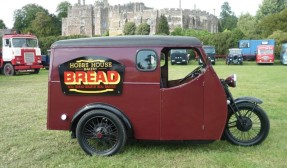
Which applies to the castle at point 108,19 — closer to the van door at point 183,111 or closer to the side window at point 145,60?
the side window at point 145,60

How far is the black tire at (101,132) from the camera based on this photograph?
5873 mm

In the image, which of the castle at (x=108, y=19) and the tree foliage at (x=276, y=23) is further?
the castle at (x=108, y=19)

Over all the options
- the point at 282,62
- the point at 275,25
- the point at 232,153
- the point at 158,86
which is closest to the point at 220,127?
the point at 232,153

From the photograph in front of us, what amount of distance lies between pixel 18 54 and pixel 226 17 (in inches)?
4157

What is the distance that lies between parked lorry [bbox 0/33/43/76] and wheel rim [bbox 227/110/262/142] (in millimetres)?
20589

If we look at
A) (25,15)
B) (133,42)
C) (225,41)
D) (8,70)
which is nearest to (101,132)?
(133,42)

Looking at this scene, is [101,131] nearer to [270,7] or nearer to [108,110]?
[108,110]

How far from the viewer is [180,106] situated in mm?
5844

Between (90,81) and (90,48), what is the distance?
21.1 inches

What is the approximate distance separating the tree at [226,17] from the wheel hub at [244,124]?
10717 cm

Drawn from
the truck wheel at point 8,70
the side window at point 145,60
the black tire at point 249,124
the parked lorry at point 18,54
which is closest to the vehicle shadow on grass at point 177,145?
the black tire at point 249,124

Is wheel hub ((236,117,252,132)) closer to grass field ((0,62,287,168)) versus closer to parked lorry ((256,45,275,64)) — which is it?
grass field ((0,62,287,168))

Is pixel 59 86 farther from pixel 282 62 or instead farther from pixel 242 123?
pixel 282 62

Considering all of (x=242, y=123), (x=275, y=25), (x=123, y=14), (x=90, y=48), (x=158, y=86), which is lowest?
(x=242, y=123)
